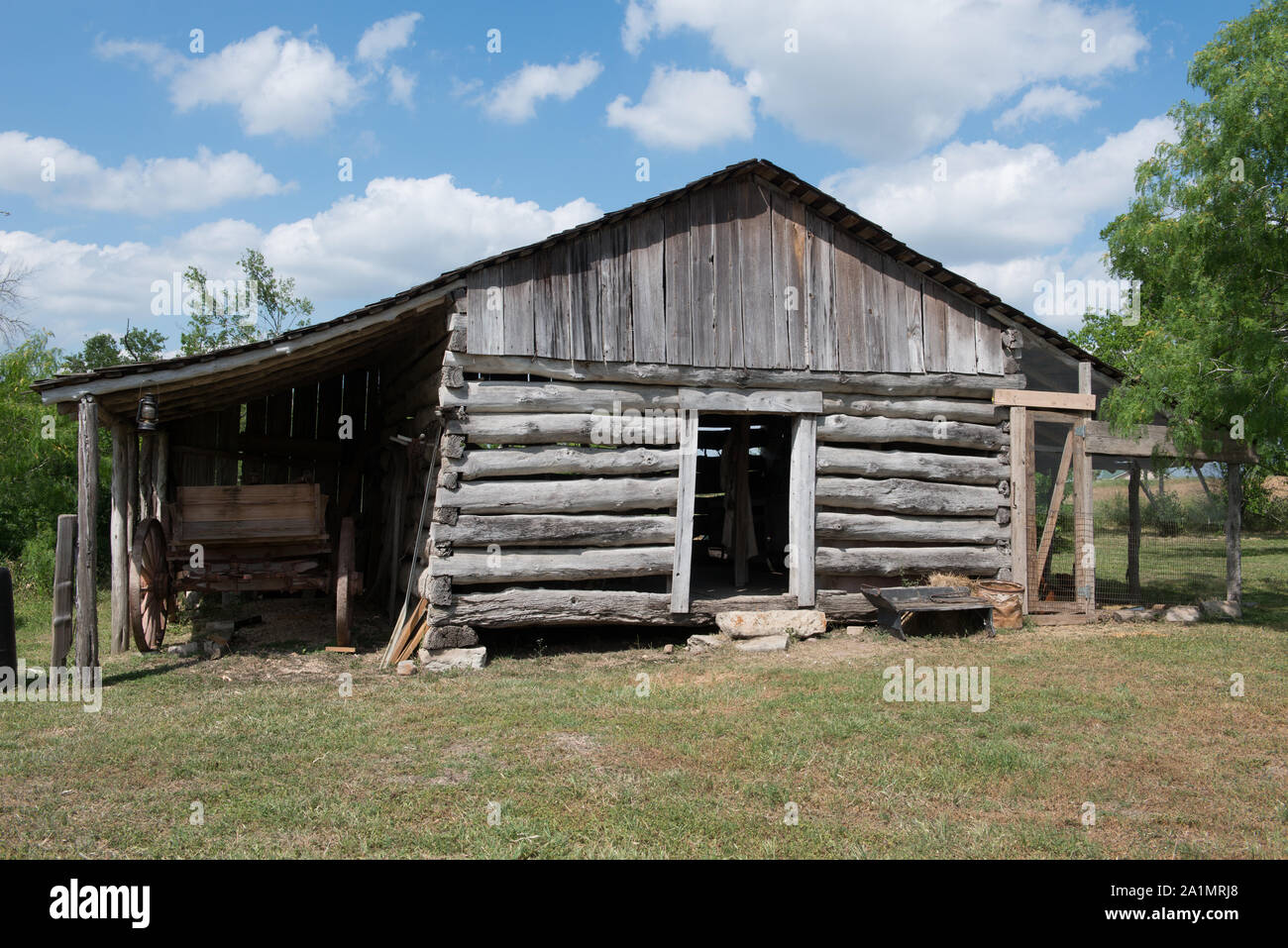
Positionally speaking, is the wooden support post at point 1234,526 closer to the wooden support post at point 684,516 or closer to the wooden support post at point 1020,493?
the wooden support post at point 1020,493

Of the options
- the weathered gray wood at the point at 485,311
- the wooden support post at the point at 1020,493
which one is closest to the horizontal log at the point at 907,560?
the wooden support post at the point at 1020,493

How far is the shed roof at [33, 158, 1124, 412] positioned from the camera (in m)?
8.62

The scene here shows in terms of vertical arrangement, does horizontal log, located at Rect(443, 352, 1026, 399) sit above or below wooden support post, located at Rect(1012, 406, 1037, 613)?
above

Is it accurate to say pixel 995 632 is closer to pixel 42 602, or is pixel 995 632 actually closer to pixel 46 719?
pixel 46 719

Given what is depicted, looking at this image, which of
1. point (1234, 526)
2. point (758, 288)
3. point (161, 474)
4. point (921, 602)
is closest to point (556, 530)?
point (758, 288)

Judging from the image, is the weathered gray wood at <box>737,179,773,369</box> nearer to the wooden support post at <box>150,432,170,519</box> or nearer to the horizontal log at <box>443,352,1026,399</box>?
the horizontal log at <box>443,352,1026,399</box>

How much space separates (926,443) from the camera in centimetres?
1209

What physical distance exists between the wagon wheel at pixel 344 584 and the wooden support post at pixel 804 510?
5182mm

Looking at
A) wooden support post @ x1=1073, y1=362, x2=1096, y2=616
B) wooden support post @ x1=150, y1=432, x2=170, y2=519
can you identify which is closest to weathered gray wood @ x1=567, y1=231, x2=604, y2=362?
wooden support post @ x1=150, y1=432, x2=170, y2=519

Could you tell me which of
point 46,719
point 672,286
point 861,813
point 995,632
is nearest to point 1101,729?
point 861,813

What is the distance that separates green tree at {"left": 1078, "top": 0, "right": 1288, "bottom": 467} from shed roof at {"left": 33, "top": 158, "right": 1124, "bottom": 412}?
135 cm

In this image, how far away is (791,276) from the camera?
36.6 ft

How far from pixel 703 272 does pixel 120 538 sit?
23.2 feet

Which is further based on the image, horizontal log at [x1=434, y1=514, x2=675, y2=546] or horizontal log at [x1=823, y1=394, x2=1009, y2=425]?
horizontal log at [x1=823, y1=394, x2=1009, y2=425]
